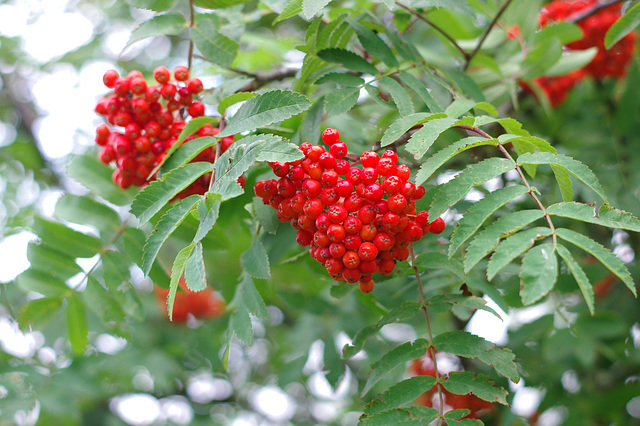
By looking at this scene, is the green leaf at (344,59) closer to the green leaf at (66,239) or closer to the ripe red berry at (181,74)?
the ripe red berry at (181,74)

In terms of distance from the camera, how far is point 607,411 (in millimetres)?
2668

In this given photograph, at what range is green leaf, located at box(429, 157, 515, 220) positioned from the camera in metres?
1.30

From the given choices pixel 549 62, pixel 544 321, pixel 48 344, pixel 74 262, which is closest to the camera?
pixel 74 262

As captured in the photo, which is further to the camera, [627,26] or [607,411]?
[607,411]

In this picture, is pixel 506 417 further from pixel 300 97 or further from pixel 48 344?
pixel 48 344

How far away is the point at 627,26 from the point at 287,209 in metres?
1.40

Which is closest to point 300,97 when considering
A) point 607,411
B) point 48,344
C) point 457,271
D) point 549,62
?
point 457,271

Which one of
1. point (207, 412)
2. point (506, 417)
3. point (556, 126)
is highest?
point (556, 126)

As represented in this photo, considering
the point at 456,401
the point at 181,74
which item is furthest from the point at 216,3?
the point at 456,401

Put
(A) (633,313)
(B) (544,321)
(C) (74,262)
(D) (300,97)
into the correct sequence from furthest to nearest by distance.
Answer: (A) (633,313), (B) (544,321), (C) (74,262), (D) (300,97)

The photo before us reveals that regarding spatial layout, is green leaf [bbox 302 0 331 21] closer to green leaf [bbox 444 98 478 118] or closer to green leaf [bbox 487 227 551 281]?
green leaf [bbox 444 98 478 118]

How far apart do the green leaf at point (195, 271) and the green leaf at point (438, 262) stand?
2.36 feet

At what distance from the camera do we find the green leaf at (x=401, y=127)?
4.49 feet

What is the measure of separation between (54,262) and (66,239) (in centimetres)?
10
